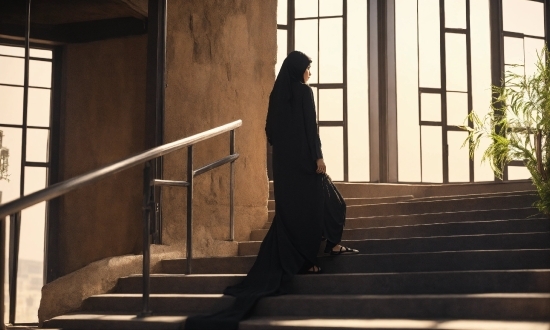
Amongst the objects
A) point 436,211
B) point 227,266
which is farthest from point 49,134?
point 436,211

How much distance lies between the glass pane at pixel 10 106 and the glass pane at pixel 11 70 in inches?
2.6

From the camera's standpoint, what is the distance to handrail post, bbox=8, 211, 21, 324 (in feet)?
20.7

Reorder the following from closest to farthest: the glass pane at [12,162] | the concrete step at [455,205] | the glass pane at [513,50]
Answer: the concrete step at [455,205], the glass pane at [12,162], the glass pane at [513,50]

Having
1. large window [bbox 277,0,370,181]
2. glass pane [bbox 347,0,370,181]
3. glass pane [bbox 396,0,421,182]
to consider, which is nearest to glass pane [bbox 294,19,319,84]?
large window [bbox 277,0,370,181]

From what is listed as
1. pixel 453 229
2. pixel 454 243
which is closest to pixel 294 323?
pixel 454 243

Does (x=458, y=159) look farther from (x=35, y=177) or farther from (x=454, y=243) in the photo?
(x=35, y=177)

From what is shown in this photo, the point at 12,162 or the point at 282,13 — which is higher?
the point at 282,13

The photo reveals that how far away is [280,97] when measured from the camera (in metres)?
5.70

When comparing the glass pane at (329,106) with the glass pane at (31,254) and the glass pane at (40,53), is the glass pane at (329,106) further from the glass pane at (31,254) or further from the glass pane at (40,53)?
the glass pane at (31,254)

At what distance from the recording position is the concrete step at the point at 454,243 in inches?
210

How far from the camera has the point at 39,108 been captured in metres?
7.33

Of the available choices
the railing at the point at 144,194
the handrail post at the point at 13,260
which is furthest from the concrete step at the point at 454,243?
the handrail post at the point at 13,260

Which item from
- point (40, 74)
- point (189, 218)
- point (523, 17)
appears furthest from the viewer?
point (523, 17)

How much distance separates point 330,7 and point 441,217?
15.4ft
